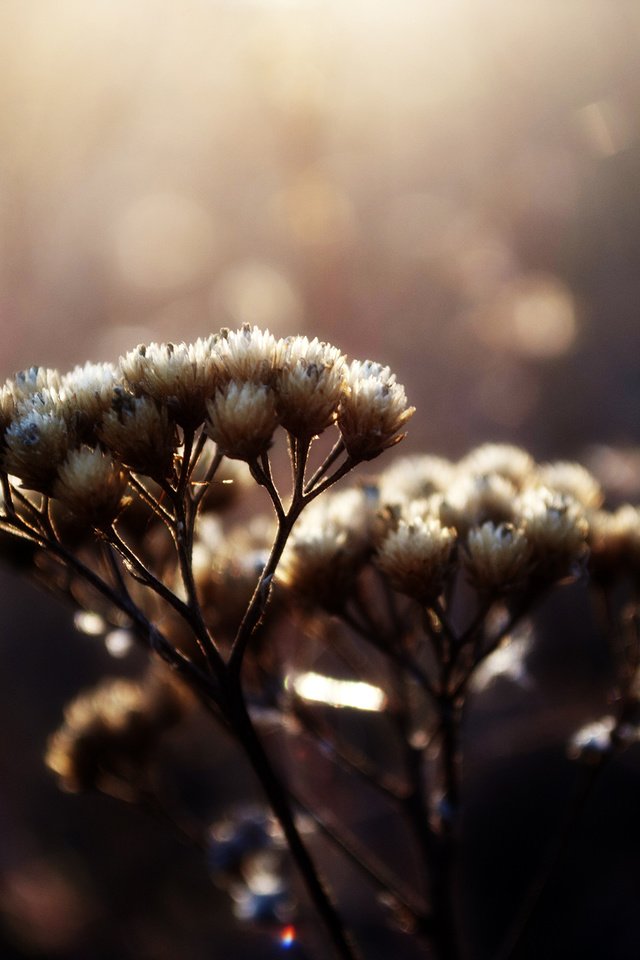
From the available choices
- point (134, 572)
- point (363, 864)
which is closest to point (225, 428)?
point (134, 572)

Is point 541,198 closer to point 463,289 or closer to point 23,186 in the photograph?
point 463,289

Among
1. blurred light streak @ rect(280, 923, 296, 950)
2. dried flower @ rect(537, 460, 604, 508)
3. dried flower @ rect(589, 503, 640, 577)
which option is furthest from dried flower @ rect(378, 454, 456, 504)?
blurred light streak @ rect(280, 923, 296, 950)

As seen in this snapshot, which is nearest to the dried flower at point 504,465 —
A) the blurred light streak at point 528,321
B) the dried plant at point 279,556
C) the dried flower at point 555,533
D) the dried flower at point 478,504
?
the dried plant at point 279,556

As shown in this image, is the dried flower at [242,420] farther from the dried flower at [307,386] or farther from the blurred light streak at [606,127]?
the blurred light streak at [606,127]

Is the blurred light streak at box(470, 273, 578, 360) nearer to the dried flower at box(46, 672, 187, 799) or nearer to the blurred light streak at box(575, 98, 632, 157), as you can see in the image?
the blurred light streak at box(575, 98, 632, 157)

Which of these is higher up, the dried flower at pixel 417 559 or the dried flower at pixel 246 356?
the dried flower at pixel 246 356

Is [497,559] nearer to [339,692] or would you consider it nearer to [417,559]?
[417,559]
